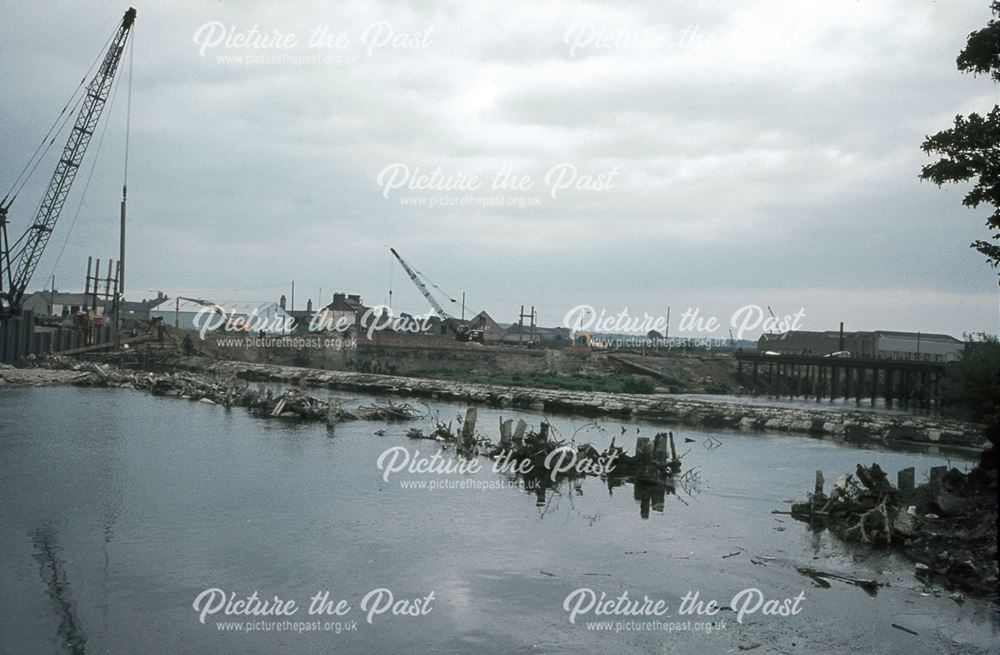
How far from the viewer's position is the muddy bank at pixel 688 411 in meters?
44.3

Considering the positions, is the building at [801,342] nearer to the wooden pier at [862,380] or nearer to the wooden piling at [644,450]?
the wooden pier at [862,380]

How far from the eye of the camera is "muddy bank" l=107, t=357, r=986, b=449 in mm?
44312

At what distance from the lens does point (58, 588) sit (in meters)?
13.9

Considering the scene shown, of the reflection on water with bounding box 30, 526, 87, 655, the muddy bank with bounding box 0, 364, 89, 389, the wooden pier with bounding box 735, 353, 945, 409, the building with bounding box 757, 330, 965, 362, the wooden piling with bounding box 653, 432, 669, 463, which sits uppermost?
the building with bounding box 757, 330, 965, 362

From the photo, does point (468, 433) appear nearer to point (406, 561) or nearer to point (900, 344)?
point (406, 561)

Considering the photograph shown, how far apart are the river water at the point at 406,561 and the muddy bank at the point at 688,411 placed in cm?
1779

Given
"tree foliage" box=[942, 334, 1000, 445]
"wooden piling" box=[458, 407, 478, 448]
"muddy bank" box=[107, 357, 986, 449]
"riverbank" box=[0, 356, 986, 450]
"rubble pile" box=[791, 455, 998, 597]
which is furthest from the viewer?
"riverbank" box=[0, 356, 986, 450]

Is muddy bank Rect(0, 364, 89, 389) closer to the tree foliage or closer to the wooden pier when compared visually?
the tree foliage

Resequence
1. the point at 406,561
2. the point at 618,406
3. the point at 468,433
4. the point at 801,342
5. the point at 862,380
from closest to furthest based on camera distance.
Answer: the point at 406,561
the point at 468,433
the point at 618,406
the point at 862,380
the point at 801,342

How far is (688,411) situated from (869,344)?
219 feet

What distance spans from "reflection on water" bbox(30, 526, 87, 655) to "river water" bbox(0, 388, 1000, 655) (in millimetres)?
49

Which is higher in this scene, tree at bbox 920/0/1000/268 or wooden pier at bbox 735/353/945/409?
tree at bbox 920/0/1000/268

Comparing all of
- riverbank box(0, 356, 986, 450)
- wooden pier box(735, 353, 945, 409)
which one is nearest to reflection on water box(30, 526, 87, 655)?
riverbank box(0, 356, 986, 450)

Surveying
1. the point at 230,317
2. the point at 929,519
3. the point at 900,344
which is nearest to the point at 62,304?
the point at 230,317
